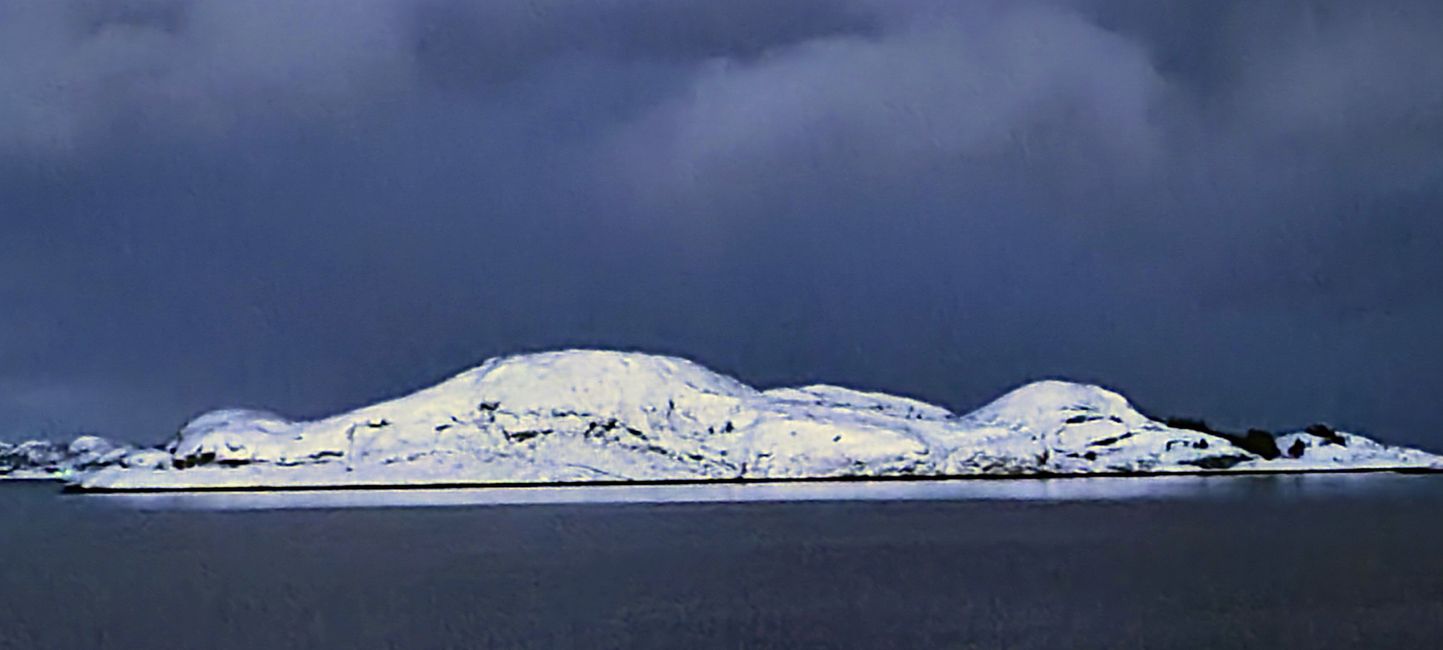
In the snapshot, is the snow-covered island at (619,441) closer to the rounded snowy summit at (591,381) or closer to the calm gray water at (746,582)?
the rounded snowy summit at (591,381)

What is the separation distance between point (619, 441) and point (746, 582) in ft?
424

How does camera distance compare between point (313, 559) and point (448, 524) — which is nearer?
point (313, 559)

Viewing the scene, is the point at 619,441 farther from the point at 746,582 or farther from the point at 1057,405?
the point at 746,582

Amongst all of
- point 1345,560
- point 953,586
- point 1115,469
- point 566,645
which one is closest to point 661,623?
point 566,645

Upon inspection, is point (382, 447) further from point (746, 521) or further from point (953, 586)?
point (953, 586)

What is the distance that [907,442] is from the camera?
17550 centimetres

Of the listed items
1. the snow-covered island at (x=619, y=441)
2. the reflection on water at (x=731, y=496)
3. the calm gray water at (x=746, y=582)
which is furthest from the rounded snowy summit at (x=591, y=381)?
the calm gray water at (x=746, y=582)

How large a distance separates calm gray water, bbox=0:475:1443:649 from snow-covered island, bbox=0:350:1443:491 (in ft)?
279

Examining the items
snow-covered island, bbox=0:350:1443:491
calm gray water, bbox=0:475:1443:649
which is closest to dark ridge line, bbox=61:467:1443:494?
snow-covered island, bbox=0:350:1443:491

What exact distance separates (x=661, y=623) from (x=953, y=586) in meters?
9.52

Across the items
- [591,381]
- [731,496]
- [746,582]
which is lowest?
[746,582]

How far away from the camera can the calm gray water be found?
33.5 m

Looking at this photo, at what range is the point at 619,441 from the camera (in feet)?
572

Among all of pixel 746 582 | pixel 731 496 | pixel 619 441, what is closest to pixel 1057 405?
pixel 619 441
